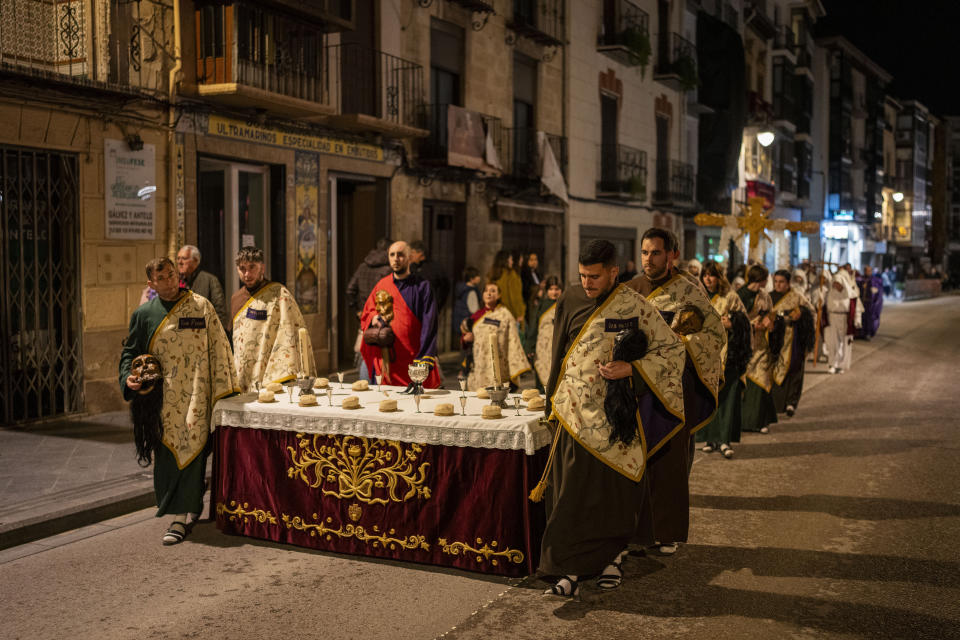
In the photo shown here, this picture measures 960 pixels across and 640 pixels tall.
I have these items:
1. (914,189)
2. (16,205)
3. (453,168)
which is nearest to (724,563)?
(16,205)

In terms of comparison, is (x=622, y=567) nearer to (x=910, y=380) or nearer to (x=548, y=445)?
(x=548, y=445)

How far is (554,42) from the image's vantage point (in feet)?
66.0

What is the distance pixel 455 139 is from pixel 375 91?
1865mm

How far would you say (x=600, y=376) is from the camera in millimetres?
4887

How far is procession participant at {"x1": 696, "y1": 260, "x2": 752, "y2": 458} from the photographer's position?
27.0 ft

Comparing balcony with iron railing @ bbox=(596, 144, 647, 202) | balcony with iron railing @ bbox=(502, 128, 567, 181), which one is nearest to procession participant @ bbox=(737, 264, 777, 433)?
balcony with iron railing @ bbox=(502, 128, 567, 181)

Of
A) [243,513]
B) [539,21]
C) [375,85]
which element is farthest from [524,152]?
[243,513]

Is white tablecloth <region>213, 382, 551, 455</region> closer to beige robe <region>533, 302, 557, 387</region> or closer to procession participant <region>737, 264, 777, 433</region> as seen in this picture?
beige robe <region>533, 302, 557, 387</region>

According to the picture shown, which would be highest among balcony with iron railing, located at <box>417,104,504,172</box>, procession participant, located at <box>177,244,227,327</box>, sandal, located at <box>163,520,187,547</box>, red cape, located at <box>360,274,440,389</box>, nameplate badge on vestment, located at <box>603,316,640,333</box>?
balcony with iron railing, located at <box>417,104,504,172</box>

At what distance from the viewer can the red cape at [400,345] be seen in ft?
25.2

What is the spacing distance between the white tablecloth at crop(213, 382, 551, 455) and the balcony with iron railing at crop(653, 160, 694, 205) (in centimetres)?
2116

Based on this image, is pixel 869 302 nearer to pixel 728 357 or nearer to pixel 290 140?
pixel 290 140

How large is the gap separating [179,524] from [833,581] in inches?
153

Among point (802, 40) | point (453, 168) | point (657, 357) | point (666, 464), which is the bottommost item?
point (666, 464)
